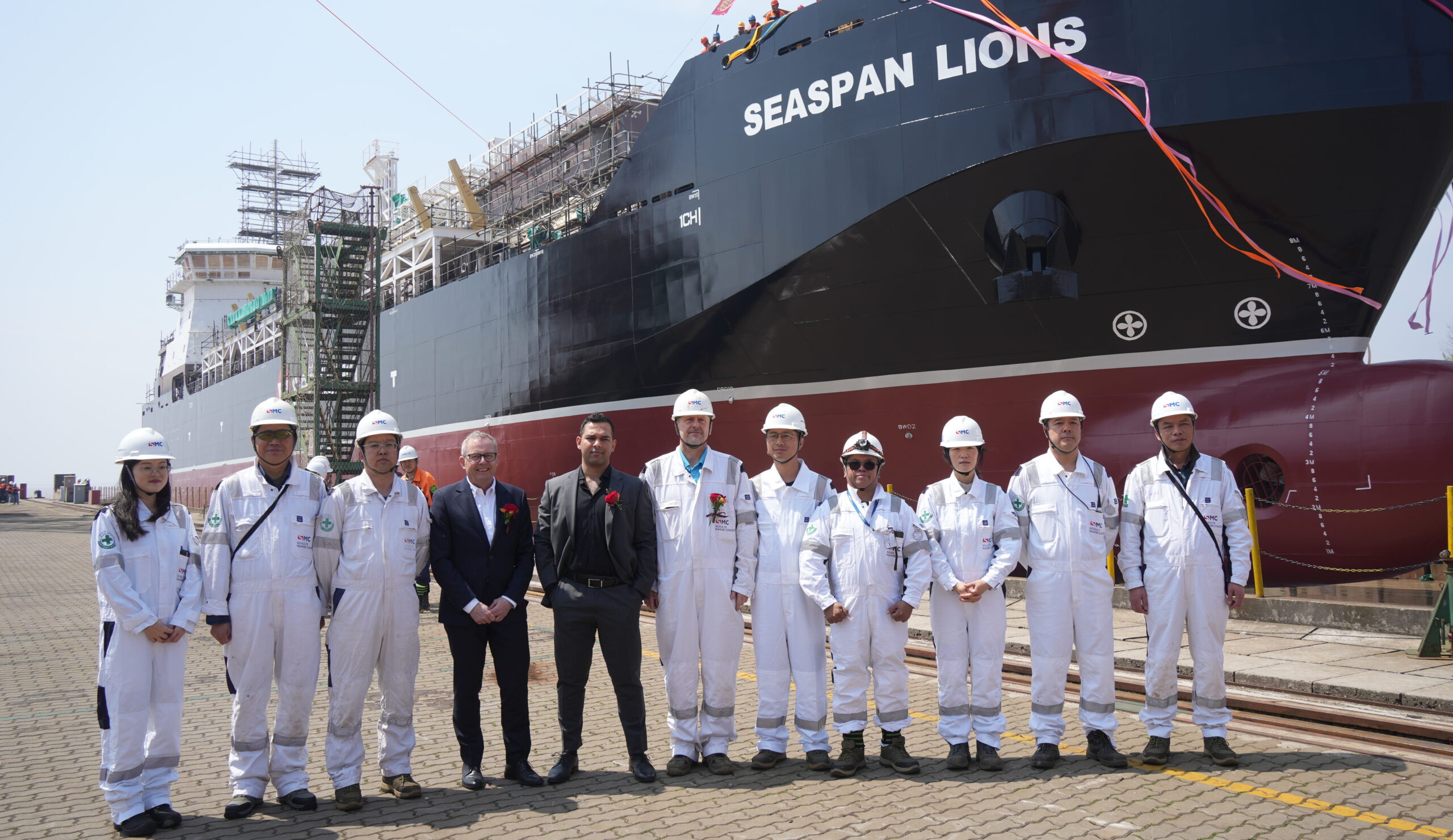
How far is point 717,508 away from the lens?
495 cm

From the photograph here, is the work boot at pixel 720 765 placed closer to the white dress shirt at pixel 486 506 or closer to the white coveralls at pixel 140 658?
the white dress shirt at pixel 486 506

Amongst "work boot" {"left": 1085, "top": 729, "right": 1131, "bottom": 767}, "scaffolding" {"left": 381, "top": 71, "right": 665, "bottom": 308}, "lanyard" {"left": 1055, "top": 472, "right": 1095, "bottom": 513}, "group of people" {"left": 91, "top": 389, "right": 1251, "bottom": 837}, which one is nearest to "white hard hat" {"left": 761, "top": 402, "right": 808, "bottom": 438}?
"group of people" {"left": 91, "top": 389, "right": 1251, "bottom": 837}

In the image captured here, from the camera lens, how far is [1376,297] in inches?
360

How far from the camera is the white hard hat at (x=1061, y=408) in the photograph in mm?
5043

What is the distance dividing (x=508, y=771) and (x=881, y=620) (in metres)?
2.04

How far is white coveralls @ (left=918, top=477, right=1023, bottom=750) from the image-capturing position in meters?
4.81

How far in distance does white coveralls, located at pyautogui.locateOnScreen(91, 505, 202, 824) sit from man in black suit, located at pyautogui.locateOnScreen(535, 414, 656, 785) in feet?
5.49

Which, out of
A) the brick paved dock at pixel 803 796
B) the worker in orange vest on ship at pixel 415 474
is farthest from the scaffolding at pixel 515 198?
the brick paved dock at pixel 803 796

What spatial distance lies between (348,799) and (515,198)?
18.3 meters

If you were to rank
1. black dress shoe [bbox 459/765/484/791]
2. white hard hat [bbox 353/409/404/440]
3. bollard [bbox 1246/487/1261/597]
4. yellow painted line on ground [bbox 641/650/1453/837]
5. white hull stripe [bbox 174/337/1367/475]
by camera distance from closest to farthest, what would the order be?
yellow painted line on ground [bbox 641/650/1453/837]
black dress shoe [bbox 459/765/484/791]
white hard hat [bbox 353/409/404/440]
bollard [bbox 1246/487/1261/597]
white hull stripe [bbox 174/337/1367/475]

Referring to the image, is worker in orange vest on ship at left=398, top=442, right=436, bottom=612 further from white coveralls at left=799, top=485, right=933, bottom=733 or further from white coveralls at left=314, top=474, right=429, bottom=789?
white coveralls at left=799, top=485, right=933, bottom=733

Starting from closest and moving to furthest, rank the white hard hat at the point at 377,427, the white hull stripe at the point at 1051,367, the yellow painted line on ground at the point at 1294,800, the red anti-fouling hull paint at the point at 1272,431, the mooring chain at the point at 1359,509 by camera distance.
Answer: the yellow painted line on ground at the point at 1294,800, the white hard hat at the point at 377,427, the mooring chain at the point at 1359,509, the red anti-fouling hull paint at the point at 1272,431, the white hull stripe at the point at 1051,367

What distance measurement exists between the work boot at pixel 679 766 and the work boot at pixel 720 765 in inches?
4.0

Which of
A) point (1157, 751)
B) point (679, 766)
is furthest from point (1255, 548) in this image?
point (679, 766)
